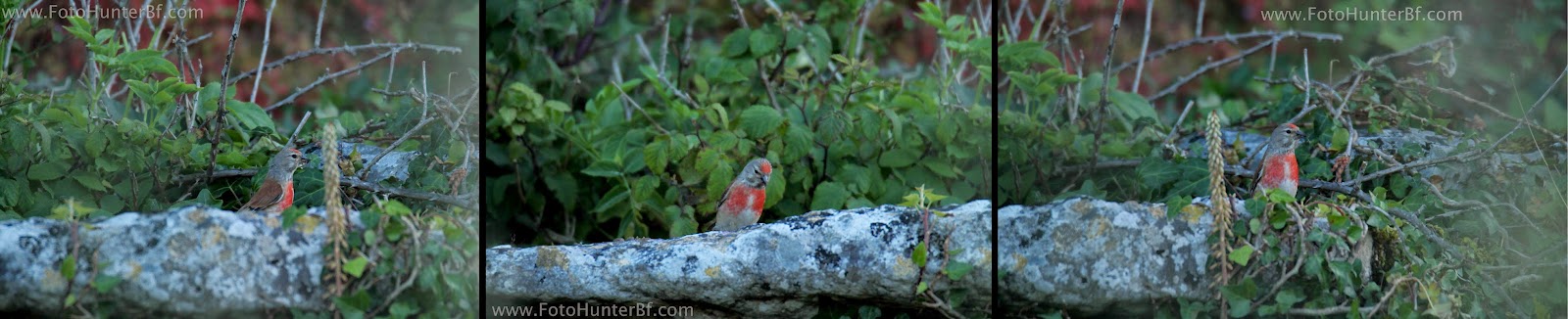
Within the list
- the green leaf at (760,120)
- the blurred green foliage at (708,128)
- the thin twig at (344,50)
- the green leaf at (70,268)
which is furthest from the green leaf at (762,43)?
the green leaf at (70,268)

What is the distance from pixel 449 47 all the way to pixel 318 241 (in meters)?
0.50

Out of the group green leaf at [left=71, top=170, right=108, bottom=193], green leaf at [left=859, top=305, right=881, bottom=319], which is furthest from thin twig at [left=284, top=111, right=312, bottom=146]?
green leaf at [left=859, top=305, right=881, bottom=319]

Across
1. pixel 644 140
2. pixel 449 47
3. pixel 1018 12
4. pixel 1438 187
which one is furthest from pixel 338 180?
pixel 1438 187

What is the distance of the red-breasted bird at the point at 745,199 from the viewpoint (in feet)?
12.0

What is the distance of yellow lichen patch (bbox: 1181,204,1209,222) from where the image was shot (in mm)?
3311

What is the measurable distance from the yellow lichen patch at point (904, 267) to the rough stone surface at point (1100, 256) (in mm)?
227

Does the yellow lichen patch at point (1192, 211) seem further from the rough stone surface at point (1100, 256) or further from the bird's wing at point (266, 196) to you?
the bird's wing at point (266, 196)

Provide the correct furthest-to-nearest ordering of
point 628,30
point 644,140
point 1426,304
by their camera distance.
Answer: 1. point 628,30
2. point 644,140
3. point 1426,304

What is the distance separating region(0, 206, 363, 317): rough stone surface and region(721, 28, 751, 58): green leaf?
1.81m

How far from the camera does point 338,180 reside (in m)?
3.07

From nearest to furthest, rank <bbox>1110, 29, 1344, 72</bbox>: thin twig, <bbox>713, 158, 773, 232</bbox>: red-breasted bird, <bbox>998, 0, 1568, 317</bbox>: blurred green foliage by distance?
<bbox>998, 0, 1568, 317</bbox>: blurred green foliage
<bbox>713, 158, 773, 232</bbox>: red-breasted bird
<bbox>1110, 29, 1344, 72</bbox>: thin twig

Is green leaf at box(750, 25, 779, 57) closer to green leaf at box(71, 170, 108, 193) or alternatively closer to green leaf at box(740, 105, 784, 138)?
green leaf at box(740, 105, 784, 138)

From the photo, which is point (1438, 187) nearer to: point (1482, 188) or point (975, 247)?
point (1482, 188)

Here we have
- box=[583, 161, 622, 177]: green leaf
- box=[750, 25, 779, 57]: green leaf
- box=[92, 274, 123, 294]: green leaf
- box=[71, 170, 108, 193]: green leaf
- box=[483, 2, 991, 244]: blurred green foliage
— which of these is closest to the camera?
box=[92, 274, 123, 294]: green leaf
